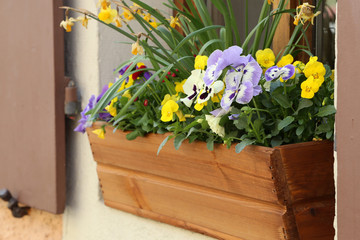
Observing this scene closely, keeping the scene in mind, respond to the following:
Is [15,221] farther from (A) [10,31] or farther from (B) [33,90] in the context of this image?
(A) [10,31]

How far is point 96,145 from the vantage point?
65.8 inches

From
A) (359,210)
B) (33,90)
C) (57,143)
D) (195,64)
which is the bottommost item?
(57,143)

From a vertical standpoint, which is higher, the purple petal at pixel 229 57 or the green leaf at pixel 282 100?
the purple petal at pixel 229 57

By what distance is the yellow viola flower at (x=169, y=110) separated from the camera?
4.12 feet

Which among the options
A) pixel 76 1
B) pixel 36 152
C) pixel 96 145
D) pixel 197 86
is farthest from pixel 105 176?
pixel 76 1

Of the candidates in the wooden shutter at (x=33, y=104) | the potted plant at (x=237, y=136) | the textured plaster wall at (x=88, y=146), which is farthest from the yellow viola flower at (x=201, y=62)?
the wooden shutter at (x=33, y=104)

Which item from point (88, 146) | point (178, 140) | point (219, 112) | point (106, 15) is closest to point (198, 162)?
point (178, 140)

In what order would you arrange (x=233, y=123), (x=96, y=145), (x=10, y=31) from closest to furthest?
(x=233, y=123)
(x=96, y=145)
(x=10, y=31)

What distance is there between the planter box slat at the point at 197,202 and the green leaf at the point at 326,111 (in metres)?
0.22

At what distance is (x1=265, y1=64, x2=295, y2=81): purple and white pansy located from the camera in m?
1.13

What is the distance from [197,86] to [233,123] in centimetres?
13

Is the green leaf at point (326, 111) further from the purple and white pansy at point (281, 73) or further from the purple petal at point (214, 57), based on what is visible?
the purple petal at point (214, 57)

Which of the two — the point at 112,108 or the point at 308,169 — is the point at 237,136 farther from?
the point at 112,108

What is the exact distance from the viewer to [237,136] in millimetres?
1186
